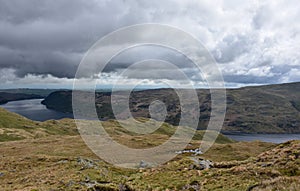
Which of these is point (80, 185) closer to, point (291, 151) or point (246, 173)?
point (246, 173)

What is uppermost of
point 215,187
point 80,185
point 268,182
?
point 268,182

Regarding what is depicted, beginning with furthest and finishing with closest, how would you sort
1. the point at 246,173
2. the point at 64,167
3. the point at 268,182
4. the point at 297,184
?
1. the point at 64,167
2. the point at 246,173
3. the point at 268,182
4. the point at 297,184

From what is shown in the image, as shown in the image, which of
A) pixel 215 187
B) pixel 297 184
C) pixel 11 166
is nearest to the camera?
pixel 297 184

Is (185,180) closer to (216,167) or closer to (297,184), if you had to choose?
(216,167)

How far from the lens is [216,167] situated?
3509 centimetres

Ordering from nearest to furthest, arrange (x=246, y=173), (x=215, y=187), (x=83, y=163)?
(x=215, y=187) < (x=246, y=173) < (x=83, y=163)

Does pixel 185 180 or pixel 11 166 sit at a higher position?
pixel 185 180

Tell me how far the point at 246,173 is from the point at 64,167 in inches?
1251

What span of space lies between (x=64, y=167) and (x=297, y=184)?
1505 inches

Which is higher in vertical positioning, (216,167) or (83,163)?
(216,167)

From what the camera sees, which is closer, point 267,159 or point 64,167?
point 267,159

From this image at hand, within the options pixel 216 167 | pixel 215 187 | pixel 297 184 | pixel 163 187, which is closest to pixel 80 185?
pixel 163 187

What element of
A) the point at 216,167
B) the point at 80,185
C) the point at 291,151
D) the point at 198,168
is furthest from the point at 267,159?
the point at 80,185

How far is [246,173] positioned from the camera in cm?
2605
